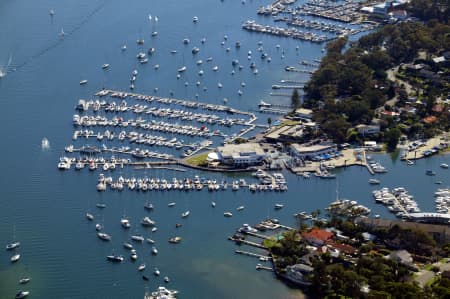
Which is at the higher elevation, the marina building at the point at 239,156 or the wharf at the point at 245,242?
the marina building at the point at 239,156

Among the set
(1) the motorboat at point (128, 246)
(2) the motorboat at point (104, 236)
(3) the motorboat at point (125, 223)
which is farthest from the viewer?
(3) the motorboat at point (125, 223)

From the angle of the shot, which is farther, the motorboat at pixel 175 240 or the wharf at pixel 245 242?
the motorboat at pixel 175 240

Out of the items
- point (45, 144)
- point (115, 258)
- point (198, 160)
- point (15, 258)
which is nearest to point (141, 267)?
point (115, 258)

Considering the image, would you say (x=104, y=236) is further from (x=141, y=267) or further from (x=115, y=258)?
Result: (x=141, y=267)

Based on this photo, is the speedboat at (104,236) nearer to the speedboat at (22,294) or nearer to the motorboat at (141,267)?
the motorboat at (141,267)

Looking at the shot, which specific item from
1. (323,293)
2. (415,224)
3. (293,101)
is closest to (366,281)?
(323,293)

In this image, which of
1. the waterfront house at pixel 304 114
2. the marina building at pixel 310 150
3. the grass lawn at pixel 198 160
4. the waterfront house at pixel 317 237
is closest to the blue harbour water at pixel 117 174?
the grass lawn at pixel 198 160
